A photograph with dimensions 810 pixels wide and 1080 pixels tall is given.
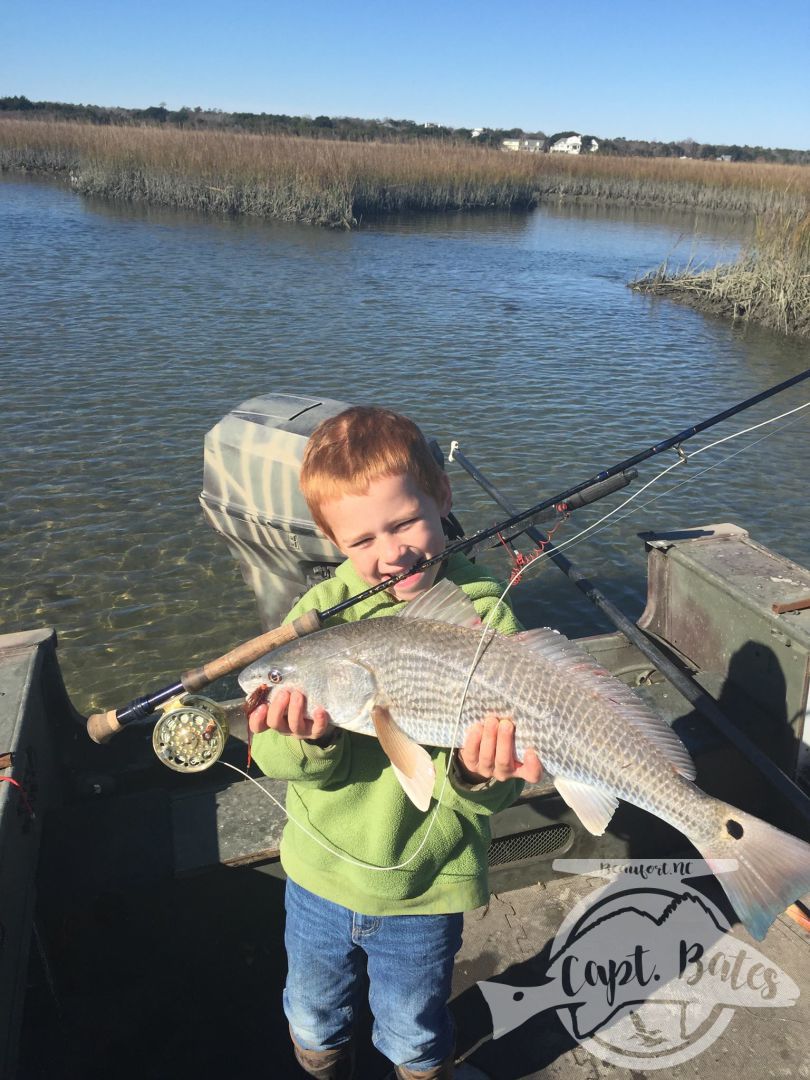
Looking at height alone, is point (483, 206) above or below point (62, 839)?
above

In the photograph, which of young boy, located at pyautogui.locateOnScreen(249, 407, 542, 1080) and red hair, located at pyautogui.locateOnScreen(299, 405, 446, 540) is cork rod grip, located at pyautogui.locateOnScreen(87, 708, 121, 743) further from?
red hair, located at pyautogui.locateOnScreen(299, 405, 446, 540)

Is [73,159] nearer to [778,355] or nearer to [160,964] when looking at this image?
[778,355]

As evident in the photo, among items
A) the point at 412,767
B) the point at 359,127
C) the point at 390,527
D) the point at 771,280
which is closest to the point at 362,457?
the point at 390,527

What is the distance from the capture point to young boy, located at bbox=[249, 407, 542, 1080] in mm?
2488

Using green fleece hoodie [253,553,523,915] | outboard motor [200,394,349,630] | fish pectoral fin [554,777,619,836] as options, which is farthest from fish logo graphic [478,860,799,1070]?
outboard motor [200,394,349,630]

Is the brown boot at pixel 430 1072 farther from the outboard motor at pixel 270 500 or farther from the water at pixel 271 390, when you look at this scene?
the water at pixel 271 390

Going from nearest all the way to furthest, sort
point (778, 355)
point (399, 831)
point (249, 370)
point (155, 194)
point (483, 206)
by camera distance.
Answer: point (399, 831), point (249, 370), point (778, 355), point (155, 194), point (483, 206)

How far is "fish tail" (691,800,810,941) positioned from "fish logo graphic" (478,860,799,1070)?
1.64m

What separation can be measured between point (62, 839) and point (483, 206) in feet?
136

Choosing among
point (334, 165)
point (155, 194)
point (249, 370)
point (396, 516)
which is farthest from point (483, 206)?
point (396, 516)

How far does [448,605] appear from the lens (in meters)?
2.44

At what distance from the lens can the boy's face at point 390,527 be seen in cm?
255

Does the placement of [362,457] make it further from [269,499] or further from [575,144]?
[575,144]

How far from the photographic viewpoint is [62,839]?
11.7ft
